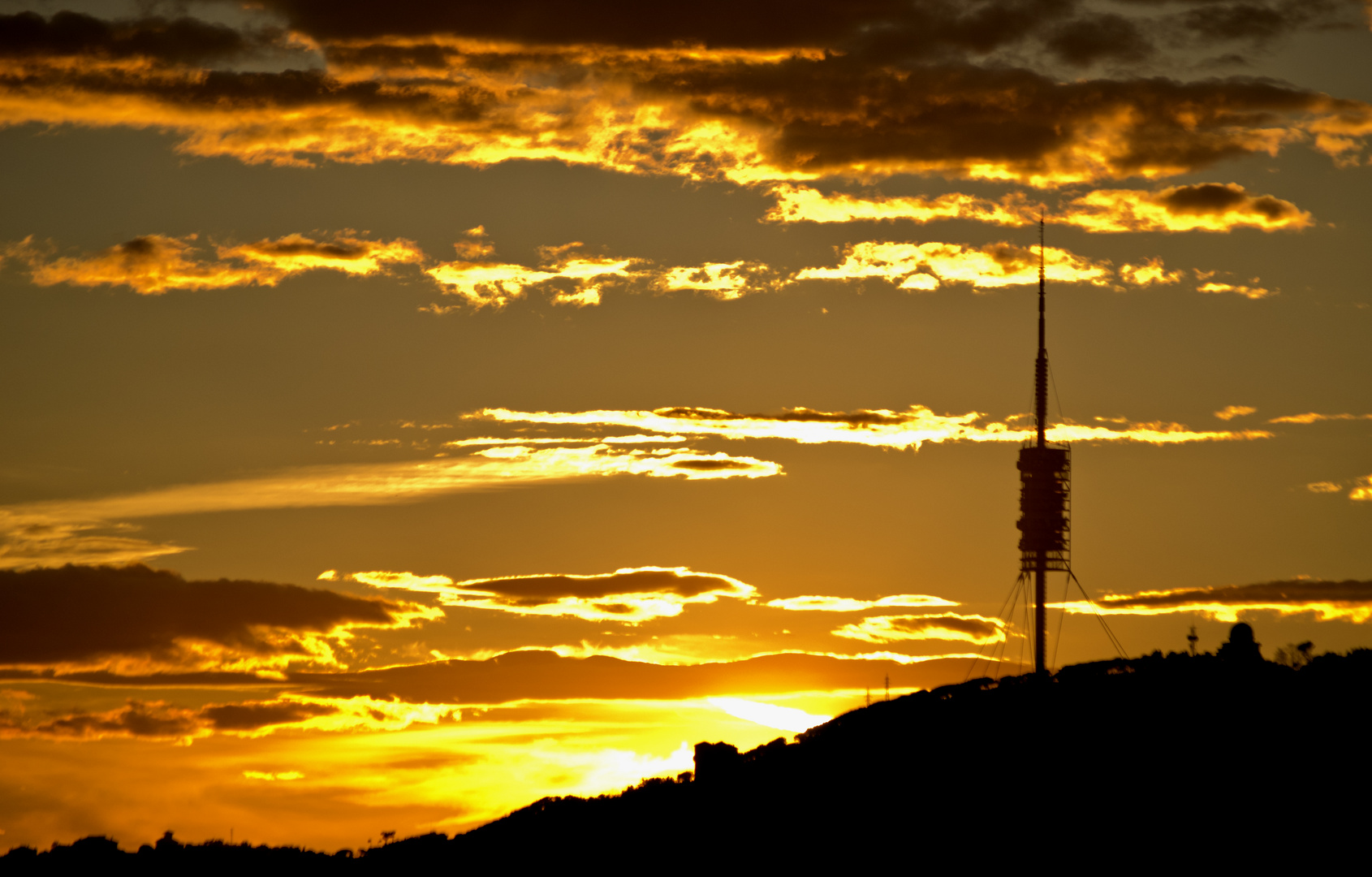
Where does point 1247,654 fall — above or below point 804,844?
above

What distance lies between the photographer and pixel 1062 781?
Result: 145875mm

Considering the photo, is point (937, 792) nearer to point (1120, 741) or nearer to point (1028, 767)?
point (1028, 767)

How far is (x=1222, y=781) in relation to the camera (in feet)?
433

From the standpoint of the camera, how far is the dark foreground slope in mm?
125500

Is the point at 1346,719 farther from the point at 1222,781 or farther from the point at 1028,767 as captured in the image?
the point at 1028,767

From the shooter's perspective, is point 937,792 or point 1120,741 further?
point 937,792

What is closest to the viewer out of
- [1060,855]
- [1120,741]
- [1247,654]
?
[1247,654]

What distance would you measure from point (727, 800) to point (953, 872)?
4813cm

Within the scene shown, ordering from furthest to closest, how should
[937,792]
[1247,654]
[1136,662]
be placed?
[1136,662], [937,792], [1247,654]

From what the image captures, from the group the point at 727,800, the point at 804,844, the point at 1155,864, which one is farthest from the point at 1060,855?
the point at 727,800

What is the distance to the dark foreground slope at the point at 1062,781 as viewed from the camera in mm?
125500

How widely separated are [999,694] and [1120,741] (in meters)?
33.6

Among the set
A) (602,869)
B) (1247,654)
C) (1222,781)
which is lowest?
(602,869)

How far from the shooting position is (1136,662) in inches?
6752
